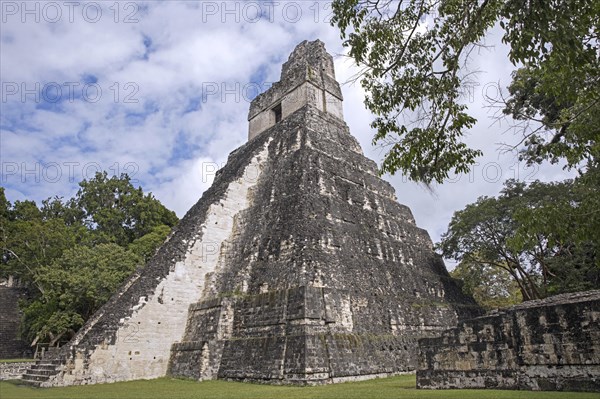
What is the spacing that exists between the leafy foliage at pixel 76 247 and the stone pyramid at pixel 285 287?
569cm

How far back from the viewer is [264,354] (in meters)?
10.8

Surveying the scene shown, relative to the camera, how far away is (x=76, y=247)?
22.3 metres

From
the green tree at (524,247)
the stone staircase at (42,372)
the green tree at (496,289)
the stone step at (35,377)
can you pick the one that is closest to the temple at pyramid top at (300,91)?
the green tree at (524,247)

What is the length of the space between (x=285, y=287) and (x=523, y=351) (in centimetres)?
625

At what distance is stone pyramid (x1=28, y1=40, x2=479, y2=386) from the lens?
11008 millimetres

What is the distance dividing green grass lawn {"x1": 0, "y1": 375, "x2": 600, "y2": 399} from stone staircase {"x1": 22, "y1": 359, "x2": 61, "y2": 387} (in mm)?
339

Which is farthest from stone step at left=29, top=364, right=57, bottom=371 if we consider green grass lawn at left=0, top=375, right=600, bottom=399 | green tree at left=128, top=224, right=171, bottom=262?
green tree at left=128, top=224, right=171, bottom=262

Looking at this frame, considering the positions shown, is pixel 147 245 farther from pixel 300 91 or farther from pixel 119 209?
pixel 300 91

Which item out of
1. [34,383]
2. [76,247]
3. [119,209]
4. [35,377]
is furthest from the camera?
[119,209]

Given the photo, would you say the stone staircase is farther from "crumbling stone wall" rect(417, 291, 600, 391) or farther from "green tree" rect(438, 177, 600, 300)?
A: "green tree" rect(438, 177, 600, 300)

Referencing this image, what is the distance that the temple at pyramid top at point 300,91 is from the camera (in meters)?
20.1

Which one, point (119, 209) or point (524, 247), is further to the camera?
point (119, 209)

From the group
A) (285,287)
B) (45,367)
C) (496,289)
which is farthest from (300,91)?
(496,289)

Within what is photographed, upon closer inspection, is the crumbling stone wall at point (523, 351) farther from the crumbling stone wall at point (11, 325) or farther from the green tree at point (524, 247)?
the crumbling stone wall at point (11, 325)
